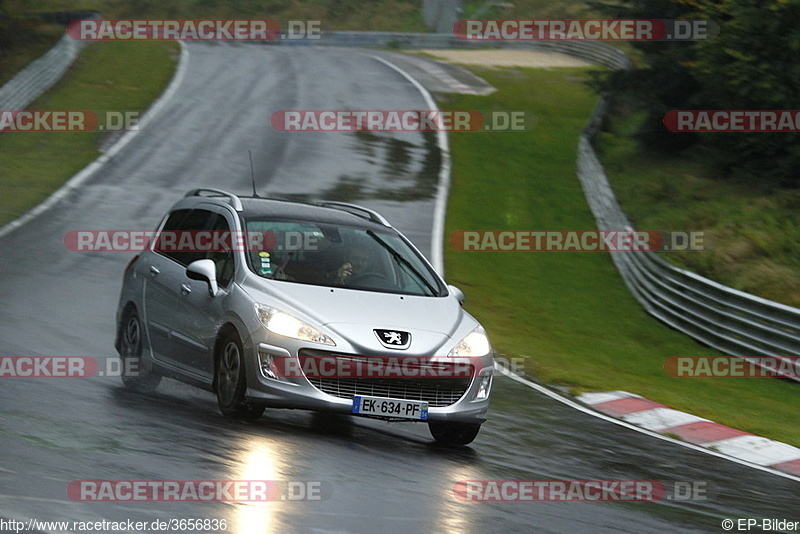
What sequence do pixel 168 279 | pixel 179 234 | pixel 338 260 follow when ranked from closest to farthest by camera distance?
pixel 338 260, pixel 168 279, pixel 179 234

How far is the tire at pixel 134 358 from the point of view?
10938 mm

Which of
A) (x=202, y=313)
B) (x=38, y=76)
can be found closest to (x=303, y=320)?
(x=202, y=313)

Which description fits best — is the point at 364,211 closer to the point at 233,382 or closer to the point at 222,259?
the point at 222,259

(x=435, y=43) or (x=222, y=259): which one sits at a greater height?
(x=435, y=43)

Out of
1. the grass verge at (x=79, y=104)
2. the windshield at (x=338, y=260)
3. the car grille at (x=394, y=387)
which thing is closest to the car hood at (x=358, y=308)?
the windshield at (x=338, y=260)

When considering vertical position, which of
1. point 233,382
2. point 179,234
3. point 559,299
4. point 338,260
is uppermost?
point 179,234

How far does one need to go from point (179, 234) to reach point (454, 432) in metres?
3.10

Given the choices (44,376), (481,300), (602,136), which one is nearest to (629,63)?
(602,136)

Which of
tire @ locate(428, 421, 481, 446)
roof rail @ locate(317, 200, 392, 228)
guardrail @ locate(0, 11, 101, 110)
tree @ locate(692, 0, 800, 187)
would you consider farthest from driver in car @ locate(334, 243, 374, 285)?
guardrail @ locate(0, 11, 101, 110)

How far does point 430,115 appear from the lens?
36.3 m

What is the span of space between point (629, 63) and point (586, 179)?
14031 mm

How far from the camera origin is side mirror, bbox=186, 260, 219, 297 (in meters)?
9.52

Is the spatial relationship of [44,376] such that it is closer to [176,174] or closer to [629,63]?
[176,174]

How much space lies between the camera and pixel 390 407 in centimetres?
882
